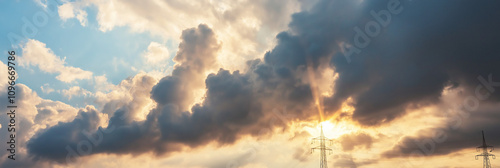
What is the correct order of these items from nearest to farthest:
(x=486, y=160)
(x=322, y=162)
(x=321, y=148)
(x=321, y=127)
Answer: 1. (x=322, y=162)
2. (x=321, y=148)
3. (x=321, y=127)
4. (x=486, y=160)

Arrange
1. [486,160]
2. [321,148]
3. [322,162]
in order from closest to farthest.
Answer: [322,162]
[321,148]
[486,160]

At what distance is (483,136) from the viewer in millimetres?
77750

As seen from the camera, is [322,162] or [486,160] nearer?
[322,162]

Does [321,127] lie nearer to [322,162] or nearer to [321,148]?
[321,148]

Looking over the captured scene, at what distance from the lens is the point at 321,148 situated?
2800cm

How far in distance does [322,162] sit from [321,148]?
14.9ft

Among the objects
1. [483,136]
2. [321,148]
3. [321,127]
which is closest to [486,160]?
[483,136]

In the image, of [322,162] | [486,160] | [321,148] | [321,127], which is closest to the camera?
[322,162]

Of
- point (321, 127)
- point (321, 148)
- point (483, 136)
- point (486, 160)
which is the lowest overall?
point (486, 160)

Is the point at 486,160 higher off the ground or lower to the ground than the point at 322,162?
lower

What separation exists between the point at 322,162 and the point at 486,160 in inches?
4921

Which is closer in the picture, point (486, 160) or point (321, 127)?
point (321, 127)

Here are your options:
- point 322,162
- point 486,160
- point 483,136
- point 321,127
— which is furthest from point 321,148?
point 483,136

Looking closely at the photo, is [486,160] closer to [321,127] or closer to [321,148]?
[321,127]
